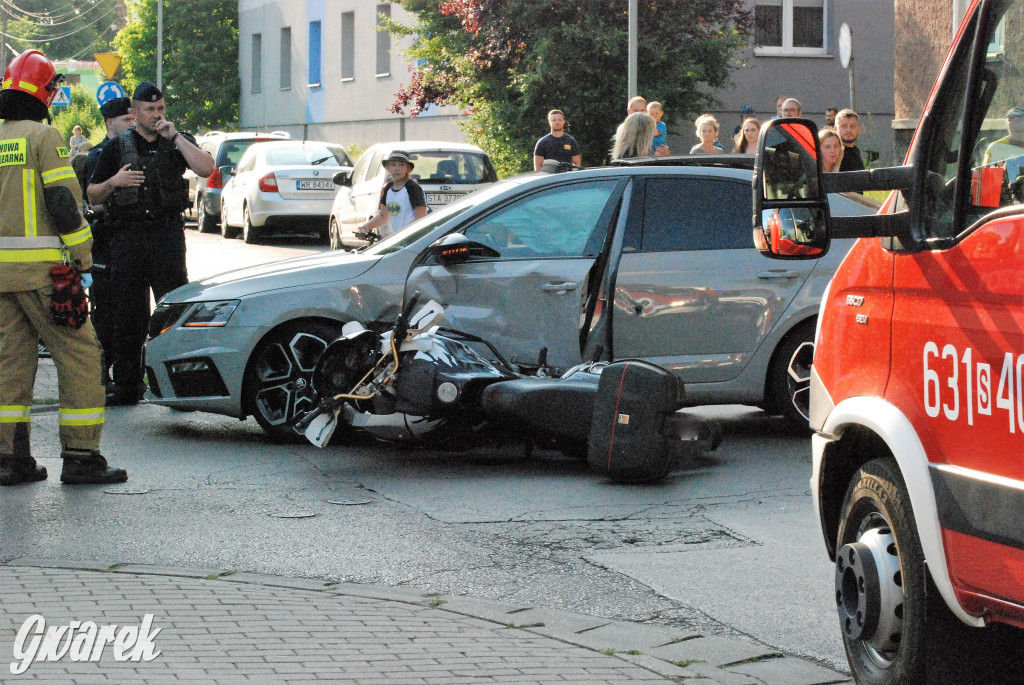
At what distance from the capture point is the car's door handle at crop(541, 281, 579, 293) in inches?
320

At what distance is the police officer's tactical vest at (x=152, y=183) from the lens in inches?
387

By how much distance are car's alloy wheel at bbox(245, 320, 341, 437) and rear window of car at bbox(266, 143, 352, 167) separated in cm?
1590

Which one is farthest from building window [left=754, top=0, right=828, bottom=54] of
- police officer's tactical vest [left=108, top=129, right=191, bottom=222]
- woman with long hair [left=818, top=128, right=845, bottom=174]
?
police officer's tactical vest [left=108, top=129, right=191, bottom=222]

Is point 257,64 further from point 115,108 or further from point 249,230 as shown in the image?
point 115,108

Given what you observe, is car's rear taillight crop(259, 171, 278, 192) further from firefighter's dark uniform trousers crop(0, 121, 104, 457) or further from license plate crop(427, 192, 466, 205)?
firefighter's dark uniform trousers crop(0, 121, 104, 457)

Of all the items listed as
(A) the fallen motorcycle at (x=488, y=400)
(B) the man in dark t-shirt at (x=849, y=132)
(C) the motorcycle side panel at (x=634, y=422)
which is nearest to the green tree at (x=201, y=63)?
(B) the man in dark t-shirt at (x=849, y=132)

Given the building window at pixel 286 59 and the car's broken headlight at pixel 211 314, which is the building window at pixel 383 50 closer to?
the building window at pixel 286 59

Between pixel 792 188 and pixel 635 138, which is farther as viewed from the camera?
pixel 635 138

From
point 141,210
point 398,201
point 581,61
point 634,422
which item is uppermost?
point 581,61

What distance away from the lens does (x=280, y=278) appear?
8.44 metres

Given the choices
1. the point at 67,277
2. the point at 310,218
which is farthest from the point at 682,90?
the point at 67,277

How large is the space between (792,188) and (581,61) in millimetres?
19337

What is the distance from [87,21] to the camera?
112 m

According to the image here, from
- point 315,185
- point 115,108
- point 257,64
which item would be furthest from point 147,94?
point 257,64
